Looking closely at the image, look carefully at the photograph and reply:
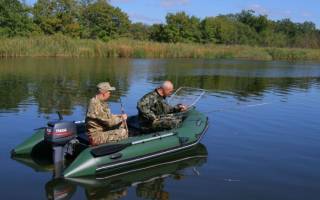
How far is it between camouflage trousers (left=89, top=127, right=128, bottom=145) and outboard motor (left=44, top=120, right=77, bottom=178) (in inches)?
18.9

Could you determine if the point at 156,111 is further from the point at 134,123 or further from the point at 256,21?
the point at 256,21

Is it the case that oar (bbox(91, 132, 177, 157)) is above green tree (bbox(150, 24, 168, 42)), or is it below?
below

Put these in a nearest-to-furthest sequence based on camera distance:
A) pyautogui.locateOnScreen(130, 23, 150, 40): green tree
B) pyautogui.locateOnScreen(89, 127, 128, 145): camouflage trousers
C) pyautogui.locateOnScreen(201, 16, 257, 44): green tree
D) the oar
→ the oar < pyautogui.locateOnScreen(89, 127, 128, 145): camouflage trousers < pyautogui.locateOnScreen(201, 16, 257, 44): green tree < pyautogui.locateOnScreen(130, 23, 150, 40): green tree

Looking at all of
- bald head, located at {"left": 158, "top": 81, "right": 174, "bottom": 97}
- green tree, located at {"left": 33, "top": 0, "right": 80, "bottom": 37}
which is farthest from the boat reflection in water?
green tree, located at {"left": 33, "top": 0, "right": 80, "bottom": 37}

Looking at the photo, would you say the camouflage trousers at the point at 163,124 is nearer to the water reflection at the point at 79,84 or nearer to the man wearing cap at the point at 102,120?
the man wearing cap at the point at 102,120

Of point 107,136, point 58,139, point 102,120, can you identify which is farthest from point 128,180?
point 58,139

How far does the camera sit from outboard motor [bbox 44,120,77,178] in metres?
6.71

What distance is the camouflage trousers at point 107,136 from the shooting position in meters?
7.27

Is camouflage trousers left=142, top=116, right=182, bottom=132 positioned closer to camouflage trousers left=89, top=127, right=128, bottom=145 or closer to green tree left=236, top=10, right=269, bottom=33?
camouflage trousers left=89, top=127, right=128, bottom=145

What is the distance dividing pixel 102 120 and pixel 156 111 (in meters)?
1.68

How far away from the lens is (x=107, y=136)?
7.39 meters

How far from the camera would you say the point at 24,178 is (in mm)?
6844

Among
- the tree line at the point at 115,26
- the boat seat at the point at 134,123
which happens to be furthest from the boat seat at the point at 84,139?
the tree line at the point at 115,26

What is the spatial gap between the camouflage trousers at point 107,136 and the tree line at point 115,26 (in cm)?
3229
